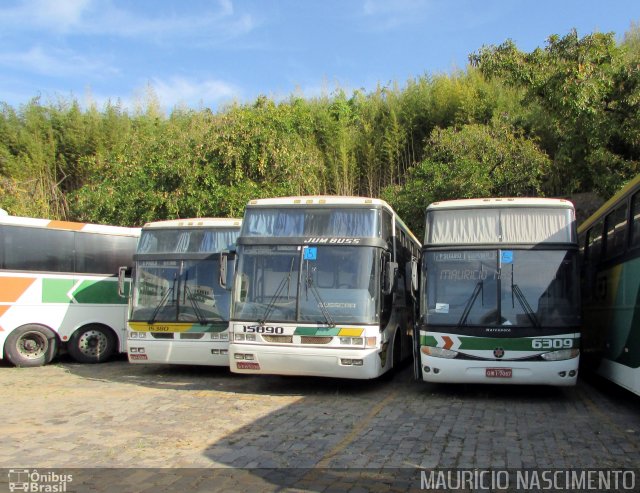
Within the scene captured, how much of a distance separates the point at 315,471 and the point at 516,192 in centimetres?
1414

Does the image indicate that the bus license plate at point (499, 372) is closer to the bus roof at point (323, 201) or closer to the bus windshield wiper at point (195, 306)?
the bus roof at point (323, 201)

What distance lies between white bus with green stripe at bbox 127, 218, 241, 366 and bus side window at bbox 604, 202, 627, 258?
6314mm

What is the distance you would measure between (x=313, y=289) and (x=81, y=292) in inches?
266

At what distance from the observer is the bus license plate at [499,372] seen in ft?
28.3

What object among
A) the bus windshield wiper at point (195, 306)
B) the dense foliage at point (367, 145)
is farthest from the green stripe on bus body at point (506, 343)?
the dense foliage at point (367, 145)

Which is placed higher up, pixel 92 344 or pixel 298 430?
pixel 92 344

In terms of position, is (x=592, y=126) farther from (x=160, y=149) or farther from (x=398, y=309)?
(x=160, y=149)

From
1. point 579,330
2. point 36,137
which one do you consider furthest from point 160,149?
point 579,330

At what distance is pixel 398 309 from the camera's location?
11.3 meters

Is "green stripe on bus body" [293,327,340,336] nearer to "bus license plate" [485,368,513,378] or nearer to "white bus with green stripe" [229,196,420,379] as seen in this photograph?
"white bus with green stripe" [229,196,420,379]

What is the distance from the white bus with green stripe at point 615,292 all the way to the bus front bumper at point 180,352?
6.36 metres

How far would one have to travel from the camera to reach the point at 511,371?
8.63 m

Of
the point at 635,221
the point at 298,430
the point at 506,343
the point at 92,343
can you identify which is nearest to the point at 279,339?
the point at 298,430

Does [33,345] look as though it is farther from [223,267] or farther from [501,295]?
[501,295]
